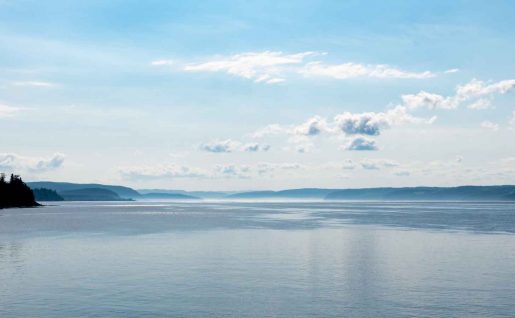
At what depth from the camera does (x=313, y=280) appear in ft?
125

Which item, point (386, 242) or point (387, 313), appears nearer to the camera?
point (387, 313)

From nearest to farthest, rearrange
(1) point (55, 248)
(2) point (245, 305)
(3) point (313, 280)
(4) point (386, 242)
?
(2) point (245, 305) < (3) point (313, 280) < (1) point (55, 248) < (4) point (386, 242)

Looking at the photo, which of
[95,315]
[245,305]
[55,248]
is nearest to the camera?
[95,315]

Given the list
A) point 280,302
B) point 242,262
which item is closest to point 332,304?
Result: point 280,302

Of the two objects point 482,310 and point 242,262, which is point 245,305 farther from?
point 242,262

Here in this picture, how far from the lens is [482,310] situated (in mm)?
28844

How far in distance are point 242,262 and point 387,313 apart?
21.7 metres

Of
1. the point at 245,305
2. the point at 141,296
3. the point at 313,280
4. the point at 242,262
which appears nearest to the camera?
the point at 245,305

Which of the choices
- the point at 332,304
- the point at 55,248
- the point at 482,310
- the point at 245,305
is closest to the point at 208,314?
the point at 245,305

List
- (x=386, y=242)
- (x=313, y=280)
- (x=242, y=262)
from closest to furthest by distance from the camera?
1. (x=313, y=280)
2. (x=242, y=262)
3. (x=386, y=242)

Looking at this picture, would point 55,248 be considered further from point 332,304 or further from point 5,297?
point 332,304

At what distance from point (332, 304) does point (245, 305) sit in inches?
189

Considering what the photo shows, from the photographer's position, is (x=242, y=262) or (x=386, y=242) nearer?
(x=242, y=262)

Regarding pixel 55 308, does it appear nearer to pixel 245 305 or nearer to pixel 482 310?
pixel 245 305
